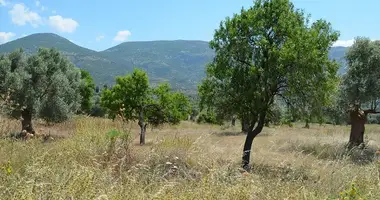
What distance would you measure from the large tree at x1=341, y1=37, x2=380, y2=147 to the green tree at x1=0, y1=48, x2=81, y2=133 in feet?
56.9

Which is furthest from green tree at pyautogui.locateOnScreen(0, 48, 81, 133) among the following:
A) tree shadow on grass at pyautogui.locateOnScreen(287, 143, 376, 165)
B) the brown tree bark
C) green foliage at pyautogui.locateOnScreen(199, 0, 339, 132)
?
the brown tree bark

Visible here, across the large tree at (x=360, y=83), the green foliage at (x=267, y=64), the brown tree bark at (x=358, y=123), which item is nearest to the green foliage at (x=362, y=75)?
the large tree at (x=360, y=83)

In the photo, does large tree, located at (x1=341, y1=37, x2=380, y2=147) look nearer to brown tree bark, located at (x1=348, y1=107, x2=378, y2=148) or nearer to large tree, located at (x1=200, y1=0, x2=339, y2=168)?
brown tree bark, located at (x1=348, y1=107, x2=378, y2=148)

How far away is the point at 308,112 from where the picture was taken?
15.1 metres

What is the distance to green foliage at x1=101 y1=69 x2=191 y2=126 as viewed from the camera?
2500 centimetres

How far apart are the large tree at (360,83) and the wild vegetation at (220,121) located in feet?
0.18

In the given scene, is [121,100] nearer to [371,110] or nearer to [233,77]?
[233,77]

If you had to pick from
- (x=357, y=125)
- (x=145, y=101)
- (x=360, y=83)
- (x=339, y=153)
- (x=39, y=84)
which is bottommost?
(x=339, y=153)

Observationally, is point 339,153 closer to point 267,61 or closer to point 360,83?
point 267,61

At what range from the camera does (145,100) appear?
83.0 feet

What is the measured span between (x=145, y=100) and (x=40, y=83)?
6836mm

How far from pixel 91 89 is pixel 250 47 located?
3822 cm

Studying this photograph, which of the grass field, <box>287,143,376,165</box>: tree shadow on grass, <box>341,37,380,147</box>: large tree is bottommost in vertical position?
<box>287,143,376,165</box>: tree shadow on grass

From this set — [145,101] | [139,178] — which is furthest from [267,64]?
[145,101]
